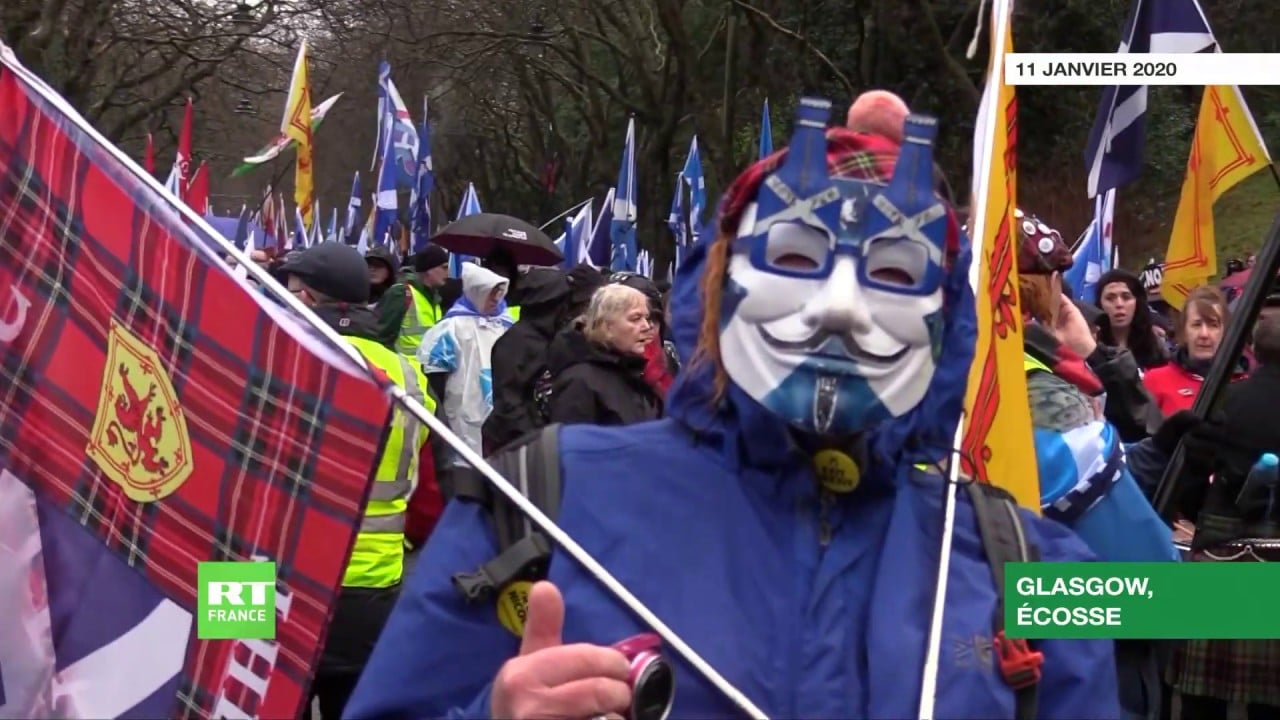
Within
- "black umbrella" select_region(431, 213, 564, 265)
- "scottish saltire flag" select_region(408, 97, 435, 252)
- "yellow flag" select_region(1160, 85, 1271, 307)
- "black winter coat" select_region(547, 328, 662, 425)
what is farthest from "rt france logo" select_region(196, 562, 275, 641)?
"scottish saltire flag" select_region(408, 97, 435, 252)

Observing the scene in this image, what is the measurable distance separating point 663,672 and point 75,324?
52.7 inches

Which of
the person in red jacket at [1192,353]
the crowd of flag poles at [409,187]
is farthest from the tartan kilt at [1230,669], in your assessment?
the crowd of flag poles at [409,187]

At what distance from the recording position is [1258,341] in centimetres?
512

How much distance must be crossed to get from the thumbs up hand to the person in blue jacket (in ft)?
0.38

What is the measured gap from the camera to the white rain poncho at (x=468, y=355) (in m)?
7.70

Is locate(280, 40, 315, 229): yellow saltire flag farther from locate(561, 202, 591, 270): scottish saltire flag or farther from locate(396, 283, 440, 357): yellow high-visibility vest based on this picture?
locate(396, 283, 440, 357): yellow high-visibility vest

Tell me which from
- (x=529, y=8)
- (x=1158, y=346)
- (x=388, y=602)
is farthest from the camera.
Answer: (x=529, y=8)

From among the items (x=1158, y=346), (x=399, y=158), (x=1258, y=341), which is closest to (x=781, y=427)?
(x=1258, y=341)

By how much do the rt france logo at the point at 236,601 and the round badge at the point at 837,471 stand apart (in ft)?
3.05

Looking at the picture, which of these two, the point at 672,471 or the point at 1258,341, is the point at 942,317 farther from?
the point at 1258,341

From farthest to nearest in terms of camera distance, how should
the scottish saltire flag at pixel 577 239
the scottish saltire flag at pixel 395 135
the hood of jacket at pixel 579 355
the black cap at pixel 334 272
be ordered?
the scottish saltire flag at pixel 395 135, the scottish saltire flag at pixel 577 239, the hood of jacket at pixel 579 355, the black cap at pixel 334 272

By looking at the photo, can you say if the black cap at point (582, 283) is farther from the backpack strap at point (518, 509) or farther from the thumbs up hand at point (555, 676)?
the thumbs up hand at point (555, 676)

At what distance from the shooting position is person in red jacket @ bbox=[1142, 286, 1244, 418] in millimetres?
6113

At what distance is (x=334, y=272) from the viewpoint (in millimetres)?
5023
